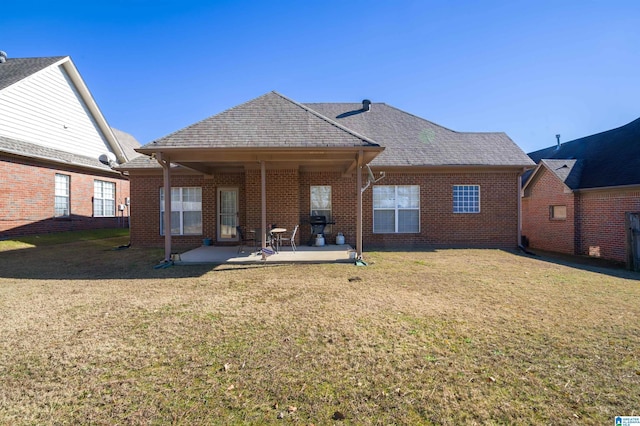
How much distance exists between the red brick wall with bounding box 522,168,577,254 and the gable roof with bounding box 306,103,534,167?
222cm

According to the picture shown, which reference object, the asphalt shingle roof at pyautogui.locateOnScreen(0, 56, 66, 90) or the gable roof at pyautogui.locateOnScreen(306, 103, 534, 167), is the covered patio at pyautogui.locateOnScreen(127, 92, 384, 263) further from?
the asphalt shingle roof at pyautogui.locateOnScreen(0, 56, 66, 90)

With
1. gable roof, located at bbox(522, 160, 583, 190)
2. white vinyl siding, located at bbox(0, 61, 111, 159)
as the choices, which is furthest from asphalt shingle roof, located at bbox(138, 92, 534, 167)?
white vinyl siding, located at bbox(0, 61, 111, 159)

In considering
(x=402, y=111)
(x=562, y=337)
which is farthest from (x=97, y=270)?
(x=402, y=111)

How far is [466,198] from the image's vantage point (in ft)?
39.8

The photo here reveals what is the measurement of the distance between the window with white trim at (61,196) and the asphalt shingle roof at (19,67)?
4332 mm

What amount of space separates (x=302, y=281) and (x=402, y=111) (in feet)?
38.3

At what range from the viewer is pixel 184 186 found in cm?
1211

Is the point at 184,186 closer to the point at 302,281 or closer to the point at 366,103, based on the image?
the point at 302,281

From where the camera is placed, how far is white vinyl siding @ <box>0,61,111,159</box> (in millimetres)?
13117

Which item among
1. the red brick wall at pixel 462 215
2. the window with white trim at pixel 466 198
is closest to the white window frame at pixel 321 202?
the red brick wall at pixel 462 215

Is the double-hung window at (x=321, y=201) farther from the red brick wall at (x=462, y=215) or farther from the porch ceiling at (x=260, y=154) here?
the porch ceiling at (x=260, y=154)

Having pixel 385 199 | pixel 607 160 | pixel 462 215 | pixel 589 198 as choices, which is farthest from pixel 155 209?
pixel 607 160

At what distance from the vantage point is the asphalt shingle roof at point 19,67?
13742 millimetres

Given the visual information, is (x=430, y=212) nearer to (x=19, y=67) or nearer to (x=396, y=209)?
(x=396, y=209)
